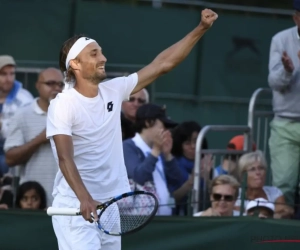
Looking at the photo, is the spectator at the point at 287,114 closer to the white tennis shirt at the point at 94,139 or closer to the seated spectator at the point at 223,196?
the seated spectator at the point at 223,196

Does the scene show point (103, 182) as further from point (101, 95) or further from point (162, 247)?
point (162, 247)

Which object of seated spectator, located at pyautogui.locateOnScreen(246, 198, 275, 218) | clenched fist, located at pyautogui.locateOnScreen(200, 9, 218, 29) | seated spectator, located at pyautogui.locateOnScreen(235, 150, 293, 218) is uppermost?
clenched fist, located at pyautogui.locateOnScreen(200, 9, 218, 29)

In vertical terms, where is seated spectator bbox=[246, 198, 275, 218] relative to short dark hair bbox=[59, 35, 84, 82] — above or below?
below

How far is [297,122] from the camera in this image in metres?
10.2

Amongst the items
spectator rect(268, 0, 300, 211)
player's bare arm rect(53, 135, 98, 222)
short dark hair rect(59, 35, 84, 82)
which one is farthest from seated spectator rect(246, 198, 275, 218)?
player's bare arm rect(53, 135, 98, 222)

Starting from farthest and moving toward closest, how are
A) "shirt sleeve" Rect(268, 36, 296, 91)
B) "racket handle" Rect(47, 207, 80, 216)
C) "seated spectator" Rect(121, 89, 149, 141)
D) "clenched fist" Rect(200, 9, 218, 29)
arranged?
1. "seated spectator" Rect(121, 89, 149, 141)
2. "shirt sleeve" Rect(268, 36, 296, 91)
3. "clenched fist" Rect(200, 9, 218, 29)
4. "racket handle" Rect(47, 207, 80, 216)

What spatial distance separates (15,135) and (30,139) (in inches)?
5.5

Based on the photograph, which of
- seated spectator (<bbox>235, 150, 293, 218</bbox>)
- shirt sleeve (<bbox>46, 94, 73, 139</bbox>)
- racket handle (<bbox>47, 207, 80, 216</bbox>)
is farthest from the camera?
seated spectator (<bbox>235, 150, 293, 218</bbox>)

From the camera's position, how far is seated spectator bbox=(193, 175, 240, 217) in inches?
365

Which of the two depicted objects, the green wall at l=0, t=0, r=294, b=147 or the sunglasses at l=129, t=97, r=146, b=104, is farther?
the green wall at l=0, t=0, r=294, b=147

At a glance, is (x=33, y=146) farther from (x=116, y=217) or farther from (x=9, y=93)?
(x=116, y=217)

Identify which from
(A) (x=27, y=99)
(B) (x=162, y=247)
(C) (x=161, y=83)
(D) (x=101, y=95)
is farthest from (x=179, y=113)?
(D) (x=101, y=95)

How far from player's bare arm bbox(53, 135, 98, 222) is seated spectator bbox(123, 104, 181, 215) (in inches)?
109

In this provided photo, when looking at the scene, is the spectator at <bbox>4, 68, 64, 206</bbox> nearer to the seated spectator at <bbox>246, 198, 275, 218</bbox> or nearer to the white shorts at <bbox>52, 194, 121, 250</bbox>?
the seated spectator at <bbox>246, 198, 275, 218</bbox>
